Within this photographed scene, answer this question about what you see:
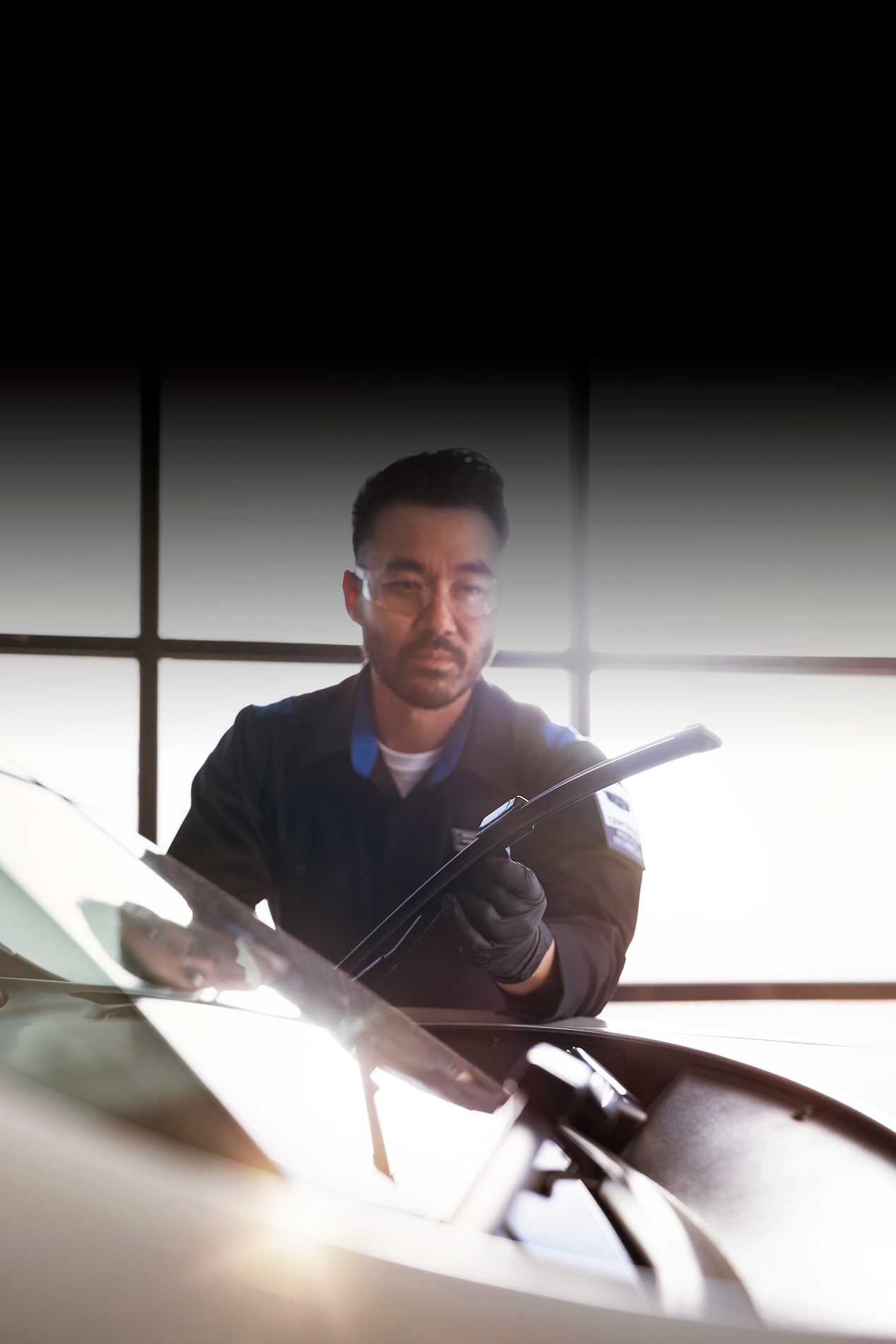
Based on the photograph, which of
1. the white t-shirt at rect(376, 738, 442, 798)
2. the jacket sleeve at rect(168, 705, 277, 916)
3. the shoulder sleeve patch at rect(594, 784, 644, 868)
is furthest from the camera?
the white t-shirt at rect(376, 738, 442, 798)

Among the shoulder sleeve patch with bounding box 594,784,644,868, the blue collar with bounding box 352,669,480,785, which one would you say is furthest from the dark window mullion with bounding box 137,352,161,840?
the shoulder sleeve patch with bounding box 594,784,644,868

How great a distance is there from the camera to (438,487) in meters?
1.37

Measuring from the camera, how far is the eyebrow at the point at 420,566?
1.36 meters

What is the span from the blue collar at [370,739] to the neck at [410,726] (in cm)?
1

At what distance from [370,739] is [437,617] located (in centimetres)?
30

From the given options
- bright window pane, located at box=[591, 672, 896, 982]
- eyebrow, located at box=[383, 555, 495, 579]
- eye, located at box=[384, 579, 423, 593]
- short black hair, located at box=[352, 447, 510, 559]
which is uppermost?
short black hair, located at box=[352, 447, 510, 559]

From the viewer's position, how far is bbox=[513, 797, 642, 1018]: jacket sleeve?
49.4 inches

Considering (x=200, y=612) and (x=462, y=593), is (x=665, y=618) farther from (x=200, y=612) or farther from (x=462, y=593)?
(x=200, y=612)

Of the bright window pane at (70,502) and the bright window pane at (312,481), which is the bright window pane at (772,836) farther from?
the bright window pane at (70,502)

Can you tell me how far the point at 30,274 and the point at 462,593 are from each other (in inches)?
57.7

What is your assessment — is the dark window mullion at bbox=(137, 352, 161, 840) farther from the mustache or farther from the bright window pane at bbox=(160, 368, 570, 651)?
the mustache

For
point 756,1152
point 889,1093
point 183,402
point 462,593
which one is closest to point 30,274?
point 183,402

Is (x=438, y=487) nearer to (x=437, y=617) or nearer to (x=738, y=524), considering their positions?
(x=437, y=617)

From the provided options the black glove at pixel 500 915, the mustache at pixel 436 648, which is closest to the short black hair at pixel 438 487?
the mustache at pixel 436 648
